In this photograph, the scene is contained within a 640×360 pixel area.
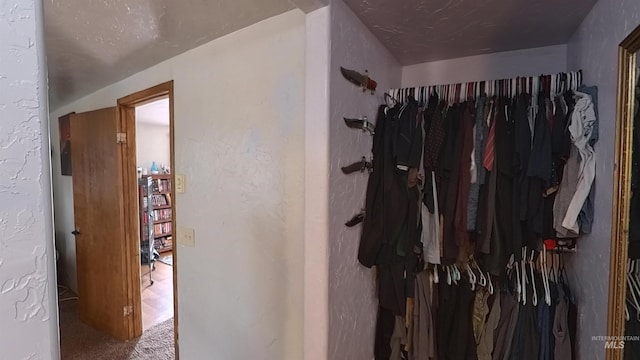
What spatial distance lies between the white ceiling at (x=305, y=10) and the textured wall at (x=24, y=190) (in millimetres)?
842

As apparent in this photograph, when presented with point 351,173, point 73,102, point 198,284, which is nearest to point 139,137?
point 73,102

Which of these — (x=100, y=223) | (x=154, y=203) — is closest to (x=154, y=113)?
(x=154, y=203)

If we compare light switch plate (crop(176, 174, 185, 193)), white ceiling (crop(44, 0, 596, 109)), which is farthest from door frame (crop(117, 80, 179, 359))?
light switch plate (crop(176, 174, 185, 193))

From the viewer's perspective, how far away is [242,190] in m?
1.57

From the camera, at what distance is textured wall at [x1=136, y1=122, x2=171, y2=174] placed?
4.70 metres

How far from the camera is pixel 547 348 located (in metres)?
1.32

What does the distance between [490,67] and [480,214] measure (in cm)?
93

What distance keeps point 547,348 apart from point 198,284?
190 centimetres

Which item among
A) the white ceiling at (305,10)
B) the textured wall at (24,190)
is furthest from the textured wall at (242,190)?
the textured wall at (24,190)

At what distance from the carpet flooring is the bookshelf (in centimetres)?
163

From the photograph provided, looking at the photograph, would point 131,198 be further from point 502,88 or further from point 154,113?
point 502,88

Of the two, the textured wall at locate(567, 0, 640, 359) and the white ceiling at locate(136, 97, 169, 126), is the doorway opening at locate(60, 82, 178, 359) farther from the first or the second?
the textured wall at locate(567, 0, 640, 359)

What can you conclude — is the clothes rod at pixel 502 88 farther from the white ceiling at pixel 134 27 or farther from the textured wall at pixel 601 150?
the white ceiling at pixel 134 27

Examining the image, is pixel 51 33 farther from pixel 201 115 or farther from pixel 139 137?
pixel 139 137
